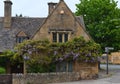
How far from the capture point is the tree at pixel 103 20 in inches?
2074

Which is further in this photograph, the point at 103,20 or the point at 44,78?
the point at 103,20

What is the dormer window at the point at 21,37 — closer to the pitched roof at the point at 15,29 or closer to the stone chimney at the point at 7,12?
the pitched roof at the point at 15,29

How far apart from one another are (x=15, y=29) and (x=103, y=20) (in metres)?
15.7

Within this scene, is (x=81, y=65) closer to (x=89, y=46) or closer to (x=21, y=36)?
(x=89, y=46)

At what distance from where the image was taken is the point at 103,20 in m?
54.2

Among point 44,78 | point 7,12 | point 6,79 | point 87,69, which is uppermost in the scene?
point 7,12

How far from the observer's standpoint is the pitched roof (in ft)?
140

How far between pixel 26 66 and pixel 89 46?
721cm

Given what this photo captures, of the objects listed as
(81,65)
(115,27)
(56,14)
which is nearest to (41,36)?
(56,14)

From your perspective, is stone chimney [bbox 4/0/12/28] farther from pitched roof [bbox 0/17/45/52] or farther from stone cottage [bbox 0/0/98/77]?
pitched roof [bbox 0/17/45/52]

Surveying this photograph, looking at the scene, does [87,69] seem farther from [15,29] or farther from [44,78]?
[15,29]

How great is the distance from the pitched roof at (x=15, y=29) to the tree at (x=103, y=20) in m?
10.4

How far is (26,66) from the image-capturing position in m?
37.3

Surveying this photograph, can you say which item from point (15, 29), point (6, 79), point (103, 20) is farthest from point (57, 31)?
point (103, 20)
